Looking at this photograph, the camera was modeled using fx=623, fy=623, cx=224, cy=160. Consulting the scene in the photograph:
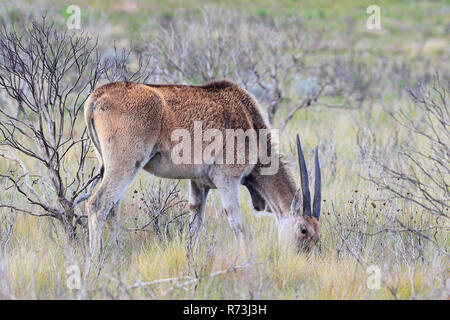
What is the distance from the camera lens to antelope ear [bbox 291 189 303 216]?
633 centimetres

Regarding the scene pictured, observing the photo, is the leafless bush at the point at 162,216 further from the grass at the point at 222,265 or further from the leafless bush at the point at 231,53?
the leafless bush at the point at 231,53

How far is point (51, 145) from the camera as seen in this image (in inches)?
254

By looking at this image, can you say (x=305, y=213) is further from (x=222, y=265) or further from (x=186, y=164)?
(x=186, y=164)

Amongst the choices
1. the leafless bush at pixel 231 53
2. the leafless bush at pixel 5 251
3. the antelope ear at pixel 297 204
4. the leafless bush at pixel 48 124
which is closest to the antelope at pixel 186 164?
the antelope ear at pixel 297 204

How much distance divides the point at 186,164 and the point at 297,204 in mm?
1209

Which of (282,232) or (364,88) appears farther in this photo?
(364,88)

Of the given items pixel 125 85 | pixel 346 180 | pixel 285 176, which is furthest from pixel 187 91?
pixel 346 180

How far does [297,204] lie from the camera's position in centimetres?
638

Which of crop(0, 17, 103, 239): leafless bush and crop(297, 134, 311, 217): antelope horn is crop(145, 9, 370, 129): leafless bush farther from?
crop(297, 134, 311, 217): antelope horn

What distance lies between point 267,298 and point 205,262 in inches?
33.1

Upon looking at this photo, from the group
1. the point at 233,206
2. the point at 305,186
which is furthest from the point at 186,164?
the point at 305,186

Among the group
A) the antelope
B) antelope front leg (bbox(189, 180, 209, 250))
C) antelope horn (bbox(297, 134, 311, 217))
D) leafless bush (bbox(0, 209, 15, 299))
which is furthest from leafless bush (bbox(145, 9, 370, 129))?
antelope horn (bbox(297, 134, 311, 217))
